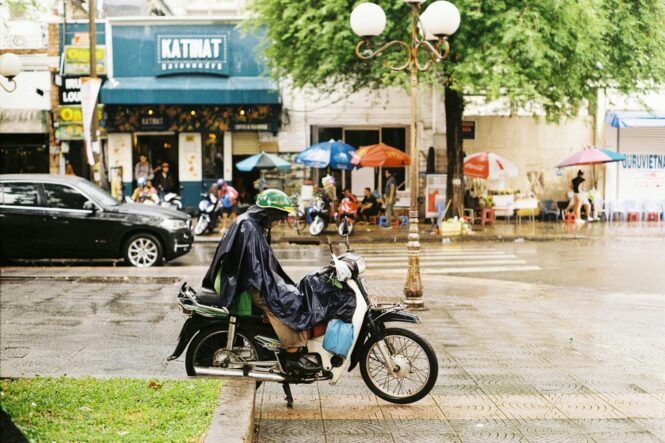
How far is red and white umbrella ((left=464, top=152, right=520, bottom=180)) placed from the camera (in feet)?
84.7

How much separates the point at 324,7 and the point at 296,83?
4.07 m

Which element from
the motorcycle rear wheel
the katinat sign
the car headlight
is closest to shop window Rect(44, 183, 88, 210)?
the car headlight

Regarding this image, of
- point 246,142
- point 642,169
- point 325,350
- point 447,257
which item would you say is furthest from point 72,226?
point 642,169

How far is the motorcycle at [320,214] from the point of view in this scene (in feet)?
74.9

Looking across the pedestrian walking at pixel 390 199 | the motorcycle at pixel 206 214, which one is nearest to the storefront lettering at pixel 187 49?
the motorcycle at pixel 206 214

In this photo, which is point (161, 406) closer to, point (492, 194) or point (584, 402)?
point (584, 402)

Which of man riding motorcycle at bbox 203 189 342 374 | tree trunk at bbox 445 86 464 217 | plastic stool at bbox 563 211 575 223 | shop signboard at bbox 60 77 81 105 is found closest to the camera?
Result: man riding motorcycle at bbox 203 189 342 374

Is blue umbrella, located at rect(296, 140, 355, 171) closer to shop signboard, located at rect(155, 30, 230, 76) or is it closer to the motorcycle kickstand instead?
shop signboard, located at rect(155, 30, 230, 76)

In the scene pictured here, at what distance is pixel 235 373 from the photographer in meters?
6.61

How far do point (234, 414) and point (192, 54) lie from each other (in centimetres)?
2407

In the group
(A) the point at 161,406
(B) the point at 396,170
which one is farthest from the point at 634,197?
(A) the point at 161,406

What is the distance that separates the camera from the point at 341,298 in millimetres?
6414

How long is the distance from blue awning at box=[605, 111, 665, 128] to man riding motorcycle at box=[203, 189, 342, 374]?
24.5m

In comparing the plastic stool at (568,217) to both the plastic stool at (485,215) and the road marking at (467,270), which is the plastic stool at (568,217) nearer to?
the plastic stool at (485,215)
